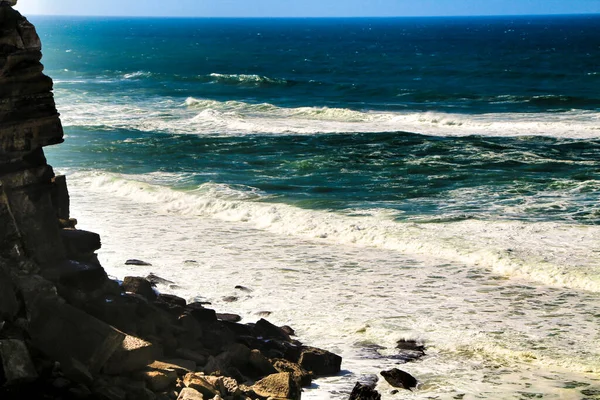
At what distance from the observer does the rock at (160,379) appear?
11.1 meters

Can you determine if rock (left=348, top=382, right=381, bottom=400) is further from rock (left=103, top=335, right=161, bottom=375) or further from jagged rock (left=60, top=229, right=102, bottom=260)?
jagged rock (left=60, top=229, right=102, bottom=260)

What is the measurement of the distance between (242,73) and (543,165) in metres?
51.2

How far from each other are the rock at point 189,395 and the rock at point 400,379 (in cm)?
356

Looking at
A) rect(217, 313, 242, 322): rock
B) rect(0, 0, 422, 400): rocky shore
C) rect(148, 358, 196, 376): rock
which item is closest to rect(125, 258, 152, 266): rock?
rect(217, 313, 242, 322): rock

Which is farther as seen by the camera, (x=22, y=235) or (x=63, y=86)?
(x=63, y=86)

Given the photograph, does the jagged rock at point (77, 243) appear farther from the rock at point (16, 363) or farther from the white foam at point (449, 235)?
the white foam at point (449, 235)

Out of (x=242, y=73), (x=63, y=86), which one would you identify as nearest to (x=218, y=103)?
(x=63, y=86)

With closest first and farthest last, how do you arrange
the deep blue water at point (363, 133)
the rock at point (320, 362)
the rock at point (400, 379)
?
the rock at point (400, 379), the rock at point (320, 362), the deep blue water at point (363, 133)

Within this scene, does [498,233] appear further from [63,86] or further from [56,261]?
[63,86]

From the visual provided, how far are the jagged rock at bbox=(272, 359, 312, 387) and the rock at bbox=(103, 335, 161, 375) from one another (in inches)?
89.0

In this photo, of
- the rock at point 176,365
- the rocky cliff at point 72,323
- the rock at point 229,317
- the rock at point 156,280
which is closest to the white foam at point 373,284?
the rock at point 156,280

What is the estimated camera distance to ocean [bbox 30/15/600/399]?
15.6 m

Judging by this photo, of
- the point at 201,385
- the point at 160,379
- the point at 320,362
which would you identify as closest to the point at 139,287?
the point at 320,362

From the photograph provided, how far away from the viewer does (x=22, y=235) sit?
40.9 ft
